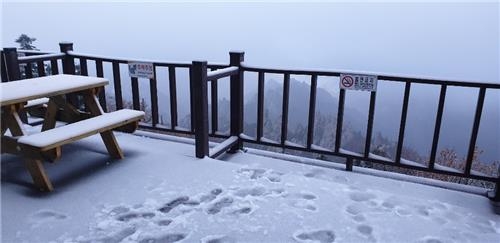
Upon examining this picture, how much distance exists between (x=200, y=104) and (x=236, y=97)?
0.63m

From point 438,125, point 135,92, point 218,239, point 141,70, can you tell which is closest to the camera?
point 218,239

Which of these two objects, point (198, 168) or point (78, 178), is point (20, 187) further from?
point (198, 168)

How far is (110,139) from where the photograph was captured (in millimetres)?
3746

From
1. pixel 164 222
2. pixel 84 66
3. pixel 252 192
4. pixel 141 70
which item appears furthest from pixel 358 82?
pixel 84 66

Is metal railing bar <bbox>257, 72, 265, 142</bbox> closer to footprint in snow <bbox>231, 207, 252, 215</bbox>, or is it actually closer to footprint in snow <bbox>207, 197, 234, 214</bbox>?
footprint in snow <bbox>207, 197, 234, 214</bbox>

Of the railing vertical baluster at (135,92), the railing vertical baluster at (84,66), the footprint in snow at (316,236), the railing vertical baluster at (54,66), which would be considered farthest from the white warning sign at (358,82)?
the railing vertical baluster at (54,66)

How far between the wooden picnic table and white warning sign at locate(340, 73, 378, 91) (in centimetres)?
211

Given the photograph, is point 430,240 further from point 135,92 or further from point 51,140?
point 135,92

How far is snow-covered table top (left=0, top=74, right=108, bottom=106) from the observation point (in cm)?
307

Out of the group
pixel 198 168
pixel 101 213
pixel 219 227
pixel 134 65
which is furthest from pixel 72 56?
pixel 219 227

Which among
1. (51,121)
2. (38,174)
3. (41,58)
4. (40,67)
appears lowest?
(38,174)

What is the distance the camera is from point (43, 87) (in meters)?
3.46

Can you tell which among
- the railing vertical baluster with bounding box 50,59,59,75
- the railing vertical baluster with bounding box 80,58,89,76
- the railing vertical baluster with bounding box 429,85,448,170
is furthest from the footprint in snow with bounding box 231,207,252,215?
the railing vertical baluster with bounding box 50,59,59,75

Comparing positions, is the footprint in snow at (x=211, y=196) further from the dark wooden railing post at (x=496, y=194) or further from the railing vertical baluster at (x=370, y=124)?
the dark wooden railing post at (x=496, y=194)
